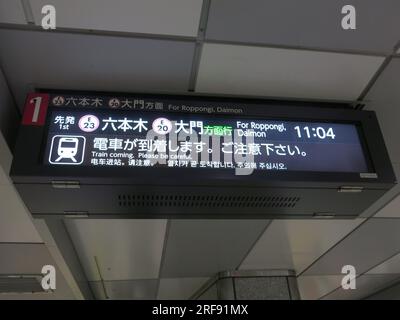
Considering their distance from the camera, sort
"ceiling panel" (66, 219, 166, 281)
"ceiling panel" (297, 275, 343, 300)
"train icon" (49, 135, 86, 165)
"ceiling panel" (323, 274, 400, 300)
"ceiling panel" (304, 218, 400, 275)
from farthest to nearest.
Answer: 1. "ceiling panel" (323, 274, 400, 300)
2. "ceiling panel" (297, 275, 343, 300)
3. "ceiling panel" (304, 218, 400, 275)
4. "ceiling panel" (66, 219, 166, 281)
5. "train icon" (49, 135, 86, 165)

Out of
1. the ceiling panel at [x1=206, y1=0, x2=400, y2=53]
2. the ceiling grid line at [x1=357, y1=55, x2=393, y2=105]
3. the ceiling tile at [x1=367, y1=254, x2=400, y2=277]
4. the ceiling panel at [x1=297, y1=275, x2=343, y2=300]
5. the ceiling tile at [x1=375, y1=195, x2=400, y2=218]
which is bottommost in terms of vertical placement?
the ceiling panel at [x1=297, y1=275, x2=343, y2=300]

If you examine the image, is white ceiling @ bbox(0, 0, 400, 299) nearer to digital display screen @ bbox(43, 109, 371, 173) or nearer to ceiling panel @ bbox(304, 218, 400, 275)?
digital display screen @ bbox(43, 109, 371, 173)

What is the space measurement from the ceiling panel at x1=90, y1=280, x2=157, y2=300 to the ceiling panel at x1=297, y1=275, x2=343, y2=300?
1.44m

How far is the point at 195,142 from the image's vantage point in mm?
1273

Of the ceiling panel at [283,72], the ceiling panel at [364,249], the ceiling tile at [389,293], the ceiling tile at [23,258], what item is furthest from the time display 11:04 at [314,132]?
the ceiling tile at [389,293]

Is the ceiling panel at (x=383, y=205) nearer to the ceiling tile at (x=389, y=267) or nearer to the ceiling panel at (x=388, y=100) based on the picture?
the ceiling panel at (x=388, y=100)

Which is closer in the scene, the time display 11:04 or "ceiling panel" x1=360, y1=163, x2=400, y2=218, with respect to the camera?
the time display 11:04

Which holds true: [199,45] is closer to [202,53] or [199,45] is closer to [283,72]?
[202,53]

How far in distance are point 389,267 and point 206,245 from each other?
6.10ft

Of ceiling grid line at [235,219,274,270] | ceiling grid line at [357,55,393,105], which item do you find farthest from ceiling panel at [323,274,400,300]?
ceiling grid line at [357,55,393,105]

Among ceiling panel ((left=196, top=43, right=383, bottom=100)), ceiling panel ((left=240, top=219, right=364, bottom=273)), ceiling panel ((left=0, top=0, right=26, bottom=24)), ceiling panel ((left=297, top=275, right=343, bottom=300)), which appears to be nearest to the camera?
ceiling panel ((left=0, top=0, right=26, bottom=24))

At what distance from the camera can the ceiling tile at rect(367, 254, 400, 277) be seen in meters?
3.23

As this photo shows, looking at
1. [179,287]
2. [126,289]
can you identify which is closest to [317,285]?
[179,287]
